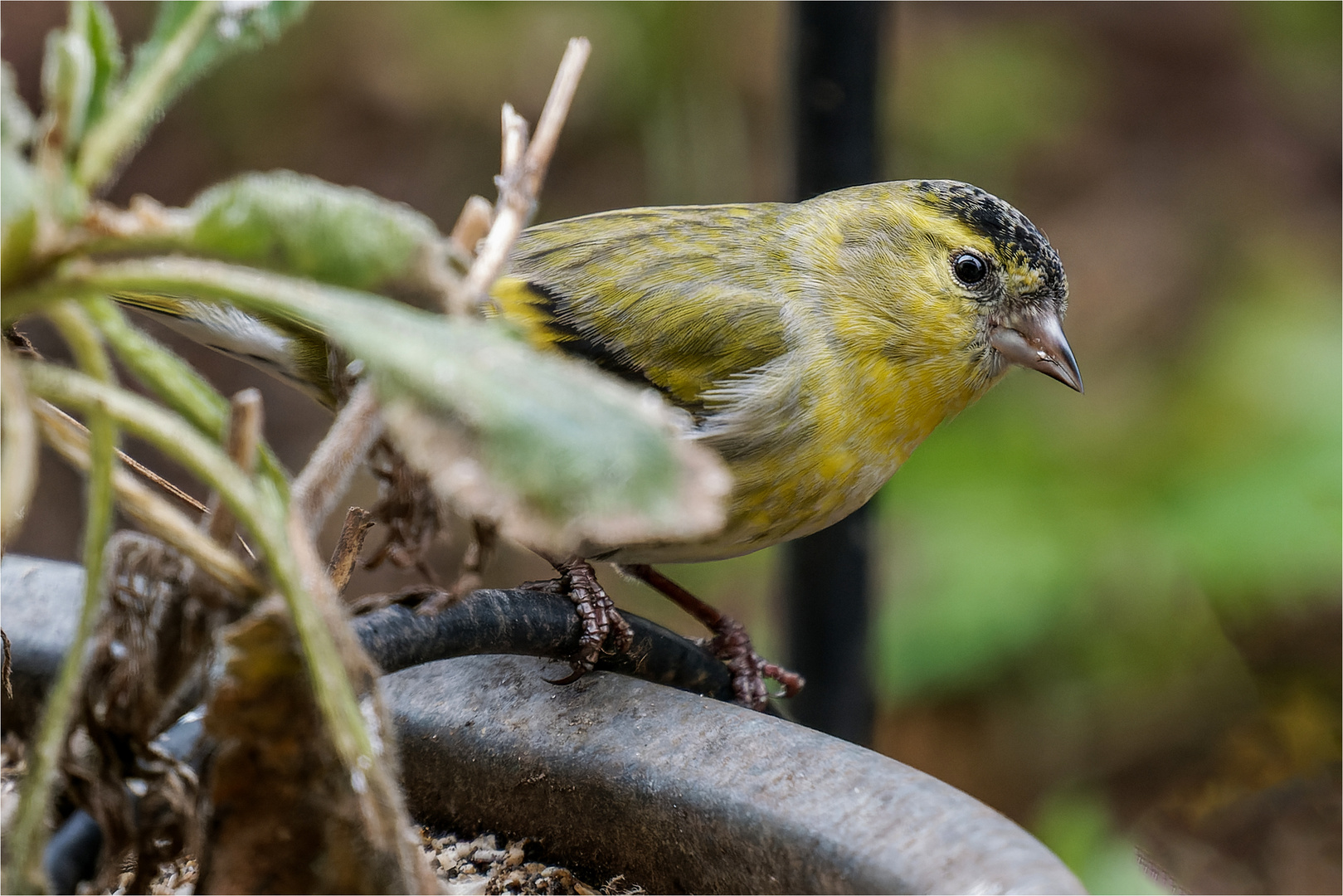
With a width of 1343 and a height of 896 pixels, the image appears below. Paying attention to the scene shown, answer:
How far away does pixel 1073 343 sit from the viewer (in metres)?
5.16

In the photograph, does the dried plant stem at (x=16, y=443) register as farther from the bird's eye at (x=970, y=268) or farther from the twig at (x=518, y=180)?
the bird's eye at (x=970, y=268)

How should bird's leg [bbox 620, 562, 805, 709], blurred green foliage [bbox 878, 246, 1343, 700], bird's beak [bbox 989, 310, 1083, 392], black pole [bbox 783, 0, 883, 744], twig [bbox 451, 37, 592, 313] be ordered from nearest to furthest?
twig [bbox 451, 37, 592, 313]
bird's leg [bbox 620, 562, 805, 709]
bird's beak [bbox 989, 310, 1083, 392]
black pole [bbox 783, 0, 883, 744]
blurred green foliage [bbox 878, 246, 1343, 700]

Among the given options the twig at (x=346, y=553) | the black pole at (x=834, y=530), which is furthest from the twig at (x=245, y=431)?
the black pole at (x=834, y=530)

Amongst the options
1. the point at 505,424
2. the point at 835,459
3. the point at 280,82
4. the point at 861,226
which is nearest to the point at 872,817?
the point at 505,424

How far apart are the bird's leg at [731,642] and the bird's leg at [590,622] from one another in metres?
0.24

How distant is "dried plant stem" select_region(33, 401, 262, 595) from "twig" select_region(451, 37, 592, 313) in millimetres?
204

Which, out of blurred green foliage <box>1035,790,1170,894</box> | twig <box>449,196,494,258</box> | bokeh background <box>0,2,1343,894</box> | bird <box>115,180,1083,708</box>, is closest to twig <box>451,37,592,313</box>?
twig <box>449,196,494,258</box>

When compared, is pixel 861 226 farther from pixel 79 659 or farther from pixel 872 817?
pixel 79 659

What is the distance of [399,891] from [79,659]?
8.8 inches

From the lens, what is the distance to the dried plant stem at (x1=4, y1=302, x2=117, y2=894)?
72 cm

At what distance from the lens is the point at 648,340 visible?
2.34 meters

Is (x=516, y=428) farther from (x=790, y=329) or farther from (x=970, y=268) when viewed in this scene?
(x=970, y=268)

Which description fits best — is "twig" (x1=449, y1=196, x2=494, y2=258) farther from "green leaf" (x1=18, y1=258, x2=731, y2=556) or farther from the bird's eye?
the bird's eye

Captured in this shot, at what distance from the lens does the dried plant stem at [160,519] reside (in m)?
0.75
